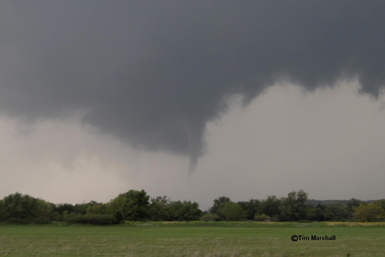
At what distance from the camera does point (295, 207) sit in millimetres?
154375

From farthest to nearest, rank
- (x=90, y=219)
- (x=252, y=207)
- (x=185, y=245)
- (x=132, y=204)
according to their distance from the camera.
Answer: (x=252, y=207) → (x=132, y=204) → (x=90, y=219) → (x=185, y=245)

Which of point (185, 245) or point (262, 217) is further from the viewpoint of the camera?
point (262, 217)

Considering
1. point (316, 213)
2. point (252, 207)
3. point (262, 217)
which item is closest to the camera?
point (316, 213)

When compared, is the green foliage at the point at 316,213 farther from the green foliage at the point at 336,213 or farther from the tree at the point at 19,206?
the tree at the point at 19,206

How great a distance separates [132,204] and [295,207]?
72.8m

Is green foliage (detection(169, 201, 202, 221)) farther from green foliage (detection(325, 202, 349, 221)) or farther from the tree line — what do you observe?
green foliage (detection(325, 202, 349, 221))

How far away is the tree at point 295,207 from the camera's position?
503 ft

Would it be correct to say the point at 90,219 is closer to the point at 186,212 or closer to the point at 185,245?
the point at 186,212

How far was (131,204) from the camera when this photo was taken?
124125 millimetres

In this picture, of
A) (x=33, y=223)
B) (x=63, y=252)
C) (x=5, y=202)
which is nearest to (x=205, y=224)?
(x=33, y=223)

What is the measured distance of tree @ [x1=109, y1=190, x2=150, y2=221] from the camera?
403 feet

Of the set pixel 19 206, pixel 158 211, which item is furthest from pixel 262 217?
pixel 19 206

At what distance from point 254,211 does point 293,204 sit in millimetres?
21445

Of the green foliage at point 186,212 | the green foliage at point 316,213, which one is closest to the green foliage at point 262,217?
the green foliage at point 316,213
